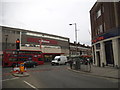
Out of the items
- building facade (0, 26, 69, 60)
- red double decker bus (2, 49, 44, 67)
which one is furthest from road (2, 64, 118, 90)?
building facade (0, 26, 69, 60)

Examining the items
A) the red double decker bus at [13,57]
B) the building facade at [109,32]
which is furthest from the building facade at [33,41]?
the building facade at [109,32]

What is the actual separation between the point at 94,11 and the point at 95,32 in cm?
455

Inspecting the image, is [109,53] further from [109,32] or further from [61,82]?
[61,82]

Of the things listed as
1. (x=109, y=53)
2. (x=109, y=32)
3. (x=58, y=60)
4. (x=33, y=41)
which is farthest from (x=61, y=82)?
(x=33, y=41)

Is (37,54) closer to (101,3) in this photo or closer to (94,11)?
(94,11)

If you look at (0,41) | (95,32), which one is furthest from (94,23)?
(0,41)

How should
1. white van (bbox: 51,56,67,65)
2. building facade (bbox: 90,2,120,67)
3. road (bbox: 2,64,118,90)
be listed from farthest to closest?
white van (bbox: 51,56,67,65), building facade (bbox: 90,2,120,67), road (bbox: 2,64,118,90)

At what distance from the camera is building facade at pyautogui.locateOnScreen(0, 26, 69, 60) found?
4066 cm

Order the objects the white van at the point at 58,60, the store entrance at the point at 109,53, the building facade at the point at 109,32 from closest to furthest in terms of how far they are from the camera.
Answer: the building facade at the point at 109,32 < the store entrance at the point at 109,53 < the white van at the point at 58,60

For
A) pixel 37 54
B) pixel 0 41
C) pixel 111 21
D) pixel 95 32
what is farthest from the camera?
pixel 0 41

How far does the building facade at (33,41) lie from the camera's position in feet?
133

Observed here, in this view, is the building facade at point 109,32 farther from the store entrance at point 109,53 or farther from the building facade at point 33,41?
the building facade at point 33,41

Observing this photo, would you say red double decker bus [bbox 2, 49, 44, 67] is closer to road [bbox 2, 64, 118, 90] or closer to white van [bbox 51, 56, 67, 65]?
white van [bbox 51, 56, 67, 65]

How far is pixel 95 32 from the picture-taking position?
25.8m
